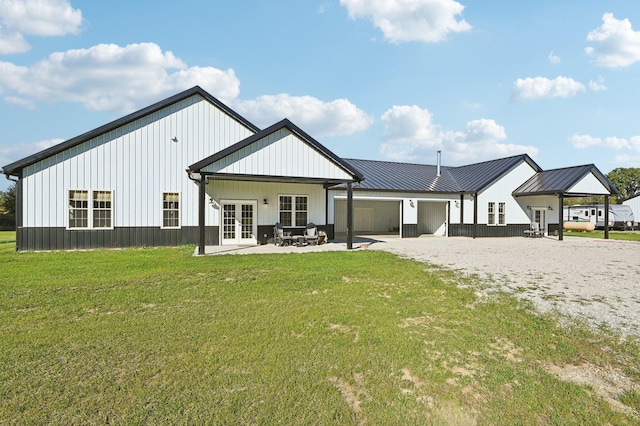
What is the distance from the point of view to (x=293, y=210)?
1694 cm

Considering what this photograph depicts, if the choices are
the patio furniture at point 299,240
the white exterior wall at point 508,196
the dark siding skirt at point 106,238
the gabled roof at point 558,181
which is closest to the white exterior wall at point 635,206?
the gabled roof at point 558,181

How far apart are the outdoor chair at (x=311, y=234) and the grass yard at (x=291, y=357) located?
27.3 ft

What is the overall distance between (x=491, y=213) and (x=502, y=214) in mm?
834

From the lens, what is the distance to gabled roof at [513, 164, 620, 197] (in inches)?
832

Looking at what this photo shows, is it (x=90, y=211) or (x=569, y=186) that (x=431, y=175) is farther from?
(x=90, y=211)

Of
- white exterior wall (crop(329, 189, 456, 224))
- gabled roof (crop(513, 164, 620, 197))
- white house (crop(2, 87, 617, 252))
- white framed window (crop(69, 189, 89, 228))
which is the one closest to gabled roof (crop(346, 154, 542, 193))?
white exterior wall (crop(329, 189, 456, 224))

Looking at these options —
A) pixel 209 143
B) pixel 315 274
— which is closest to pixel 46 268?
pixel 315 274

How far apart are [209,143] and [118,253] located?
5.87 metres

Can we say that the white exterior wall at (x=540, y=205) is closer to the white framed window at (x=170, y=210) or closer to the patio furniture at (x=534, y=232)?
the patio furniture at (x=534, y=232)

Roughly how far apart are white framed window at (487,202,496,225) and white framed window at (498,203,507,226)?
0.42 meters

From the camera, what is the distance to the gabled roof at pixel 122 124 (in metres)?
12.8

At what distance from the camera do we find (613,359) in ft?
13.3

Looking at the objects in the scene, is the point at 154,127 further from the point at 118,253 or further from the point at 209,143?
the point at 118,253

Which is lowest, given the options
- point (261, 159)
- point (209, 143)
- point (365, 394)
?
point (365, 394)
